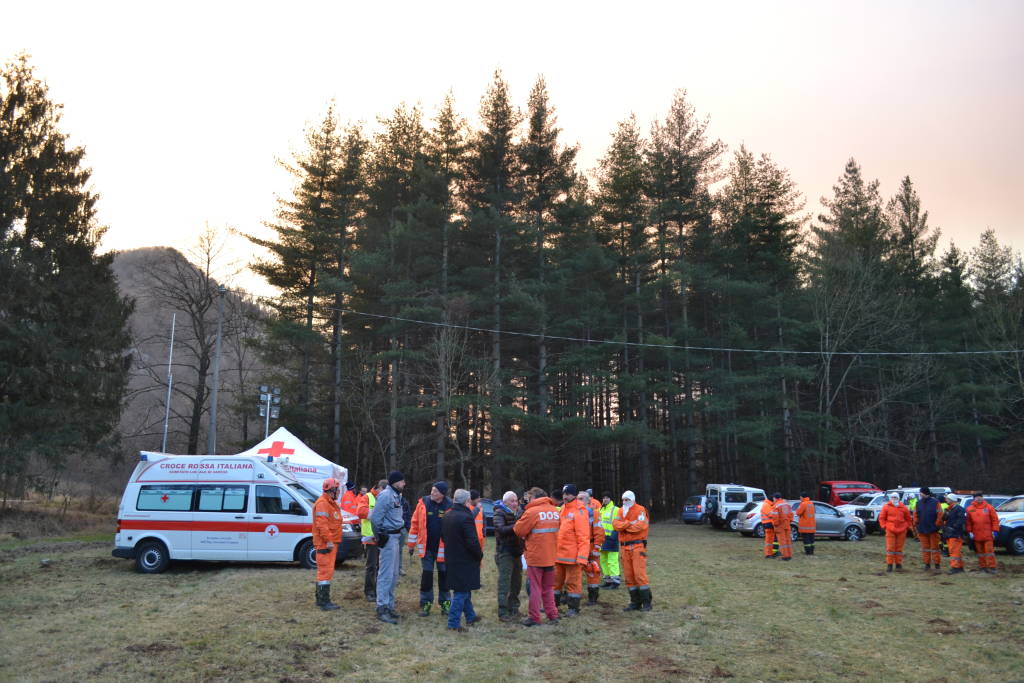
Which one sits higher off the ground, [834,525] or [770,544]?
[834,525]

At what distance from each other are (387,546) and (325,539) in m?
1.34

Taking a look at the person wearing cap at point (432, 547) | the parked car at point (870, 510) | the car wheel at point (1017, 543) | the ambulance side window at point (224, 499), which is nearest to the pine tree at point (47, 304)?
the ambulance side window at point (224, 499)

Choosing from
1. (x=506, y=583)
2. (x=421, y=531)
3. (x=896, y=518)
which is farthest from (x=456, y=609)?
(x=896, y=518)

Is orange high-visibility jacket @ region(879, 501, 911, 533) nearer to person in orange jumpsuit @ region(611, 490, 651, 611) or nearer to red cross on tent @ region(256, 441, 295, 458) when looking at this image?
person in orange jumpsuit @ region(611, 490, 651, 611)

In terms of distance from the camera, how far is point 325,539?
10.8 m

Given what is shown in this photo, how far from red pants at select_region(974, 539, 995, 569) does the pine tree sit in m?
28.2

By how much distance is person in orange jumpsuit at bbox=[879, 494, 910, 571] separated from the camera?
16.2m

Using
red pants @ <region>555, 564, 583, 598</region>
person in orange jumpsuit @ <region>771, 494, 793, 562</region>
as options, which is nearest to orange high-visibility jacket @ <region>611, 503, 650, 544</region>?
red pants @ <region>555, 564, 583, 598</region>

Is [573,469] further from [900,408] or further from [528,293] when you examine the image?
[900,408]

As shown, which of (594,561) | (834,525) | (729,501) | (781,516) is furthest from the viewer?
(729,501)

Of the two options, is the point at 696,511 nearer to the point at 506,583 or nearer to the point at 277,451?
the point at 277,451

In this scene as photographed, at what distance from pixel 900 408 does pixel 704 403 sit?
17994 millimetres

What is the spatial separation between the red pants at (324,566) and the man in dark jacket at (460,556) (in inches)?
93.7

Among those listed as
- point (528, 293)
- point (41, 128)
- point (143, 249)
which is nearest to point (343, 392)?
point (528, 293)
